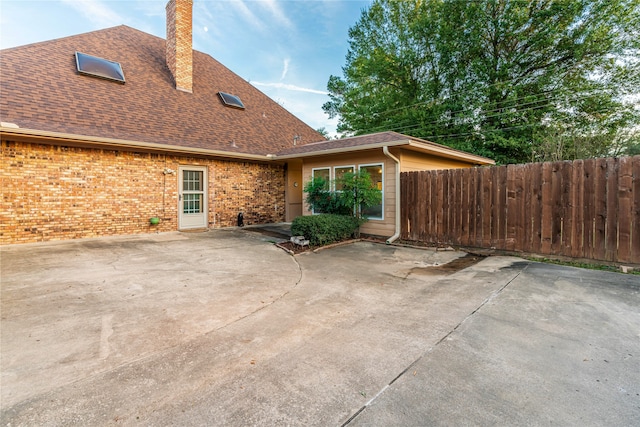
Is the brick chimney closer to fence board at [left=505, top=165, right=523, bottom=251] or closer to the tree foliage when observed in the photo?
fence board at [left=505, top=165, right=523, bottom=251]

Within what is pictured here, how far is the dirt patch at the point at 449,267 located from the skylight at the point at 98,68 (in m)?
10.6

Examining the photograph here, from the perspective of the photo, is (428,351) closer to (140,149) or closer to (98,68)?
(140,149)

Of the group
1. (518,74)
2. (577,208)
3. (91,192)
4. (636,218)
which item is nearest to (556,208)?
(577,208)

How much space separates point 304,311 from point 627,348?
2997mm

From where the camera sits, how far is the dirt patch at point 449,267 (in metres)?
5.20

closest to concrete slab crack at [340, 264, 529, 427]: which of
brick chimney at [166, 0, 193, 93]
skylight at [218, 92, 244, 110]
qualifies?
skylight at [218, 92, 244, 110]

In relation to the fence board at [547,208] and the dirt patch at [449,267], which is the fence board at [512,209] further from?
the dirt patch at [449,267]

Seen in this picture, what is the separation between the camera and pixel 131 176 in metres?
8.57

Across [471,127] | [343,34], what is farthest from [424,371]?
[343,34]

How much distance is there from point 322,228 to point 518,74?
46.8 ft

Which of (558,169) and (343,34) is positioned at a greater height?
(343,34)

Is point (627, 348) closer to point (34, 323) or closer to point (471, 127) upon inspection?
point (34, 323)

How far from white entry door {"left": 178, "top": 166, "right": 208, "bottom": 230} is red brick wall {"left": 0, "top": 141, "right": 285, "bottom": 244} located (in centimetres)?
17

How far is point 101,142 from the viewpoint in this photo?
748 cm
